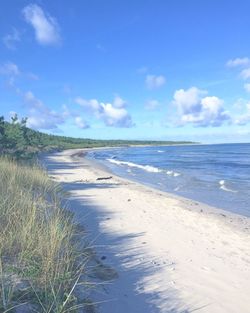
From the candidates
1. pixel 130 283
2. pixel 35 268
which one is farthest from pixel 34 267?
pixel 130 283

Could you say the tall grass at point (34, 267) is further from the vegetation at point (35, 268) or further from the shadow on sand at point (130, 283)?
the shadow on sand at point (130, 283)

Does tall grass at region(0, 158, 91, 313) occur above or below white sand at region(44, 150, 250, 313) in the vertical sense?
above

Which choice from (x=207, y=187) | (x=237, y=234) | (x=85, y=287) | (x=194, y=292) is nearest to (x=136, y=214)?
(x=237, y=234)

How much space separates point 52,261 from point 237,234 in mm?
7009

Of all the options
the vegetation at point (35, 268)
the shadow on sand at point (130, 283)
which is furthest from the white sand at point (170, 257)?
the vegetation at point (35, 268)

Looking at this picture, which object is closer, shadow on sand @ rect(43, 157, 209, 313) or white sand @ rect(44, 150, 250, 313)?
shadow on sand @ rect(43, 157, 209, 313)

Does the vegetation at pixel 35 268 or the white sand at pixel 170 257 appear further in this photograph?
the white sand at pixel 170 257

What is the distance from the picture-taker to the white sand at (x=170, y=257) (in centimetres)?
543

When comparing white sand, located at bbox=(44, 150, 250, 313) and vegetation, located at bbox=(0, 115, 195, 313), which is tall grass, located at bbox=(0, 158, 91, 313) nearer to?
vegetation, located at bbox=(0, 115, 195, 313)

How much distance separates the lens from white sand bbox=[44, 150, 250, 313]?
214 inches

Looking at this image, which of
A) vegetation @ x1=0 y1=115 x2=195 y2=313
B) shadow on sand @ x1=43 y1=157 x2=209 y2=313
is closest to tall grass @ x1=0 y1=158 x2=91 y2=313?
vegetation @ x1=0 y1=115 x2=195 y2=313

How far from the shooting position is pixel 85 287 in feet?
16.6

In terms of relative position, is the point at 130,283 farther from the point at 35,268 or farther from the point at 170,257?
the point at 170,257

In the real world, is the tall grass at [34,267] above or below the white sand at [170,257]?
above
